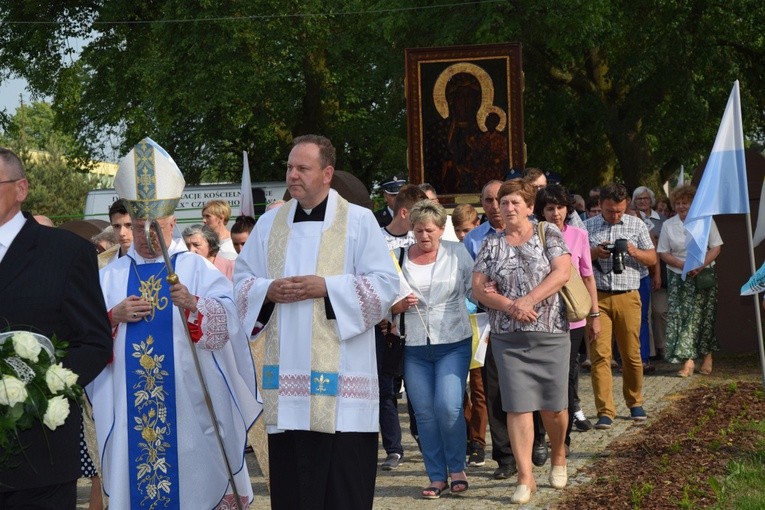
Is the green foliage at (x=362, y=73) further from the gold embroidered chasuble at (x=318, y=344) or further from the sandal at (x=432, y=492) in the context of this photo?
the gold embroidered chasuble at (x=318, y=344)

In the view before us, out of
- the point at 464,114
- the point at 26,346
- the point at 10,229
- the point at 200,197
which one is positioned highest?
the point at 464,114

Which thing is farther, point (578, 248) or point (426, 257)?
point (578, 248)

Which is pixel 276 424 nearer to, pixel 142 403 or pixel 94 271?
pixel 142 403

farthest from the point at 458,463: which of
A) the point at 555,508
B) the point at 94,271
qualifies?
the point at 94,271

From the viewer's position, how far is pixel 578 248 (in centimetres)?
929

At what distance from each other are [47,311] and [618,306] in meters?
7.03

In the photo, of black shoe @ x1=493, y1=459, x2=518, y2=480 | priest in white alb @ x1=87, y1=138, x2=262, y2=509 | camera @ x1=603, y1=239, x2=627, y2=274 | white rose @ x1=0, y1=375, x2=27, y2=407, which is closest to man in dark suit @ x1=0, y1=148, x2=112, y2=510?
white rose @ x1=0, y1=375, x2=27, y2=407

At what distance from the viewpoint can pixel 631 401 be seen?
1073 centimetres

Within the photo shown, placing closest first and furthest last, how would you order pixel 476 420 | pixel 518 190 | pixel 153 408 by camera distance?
pixel 153 408
pixel 518 190
pixel 476 420

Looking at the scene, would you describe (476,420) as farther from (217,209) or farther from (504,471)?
(217,209)

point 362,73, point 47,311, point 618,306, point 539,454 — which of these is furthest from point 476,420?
point 362,73

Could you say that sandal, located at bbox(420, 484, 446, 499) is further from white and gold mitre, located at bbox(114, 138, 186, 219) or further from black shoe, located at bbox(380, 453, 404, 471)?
white and gold mitre, located at bbox(114, 138, 186, 219)

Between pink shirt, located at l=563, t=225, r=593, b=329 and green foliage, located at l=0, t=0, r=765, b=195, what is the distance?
45.3 ft

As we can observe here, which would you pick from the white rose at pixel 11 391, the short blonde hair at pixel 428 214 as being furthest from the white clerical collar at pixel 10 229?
the short blonde hair at pixel 428 214
